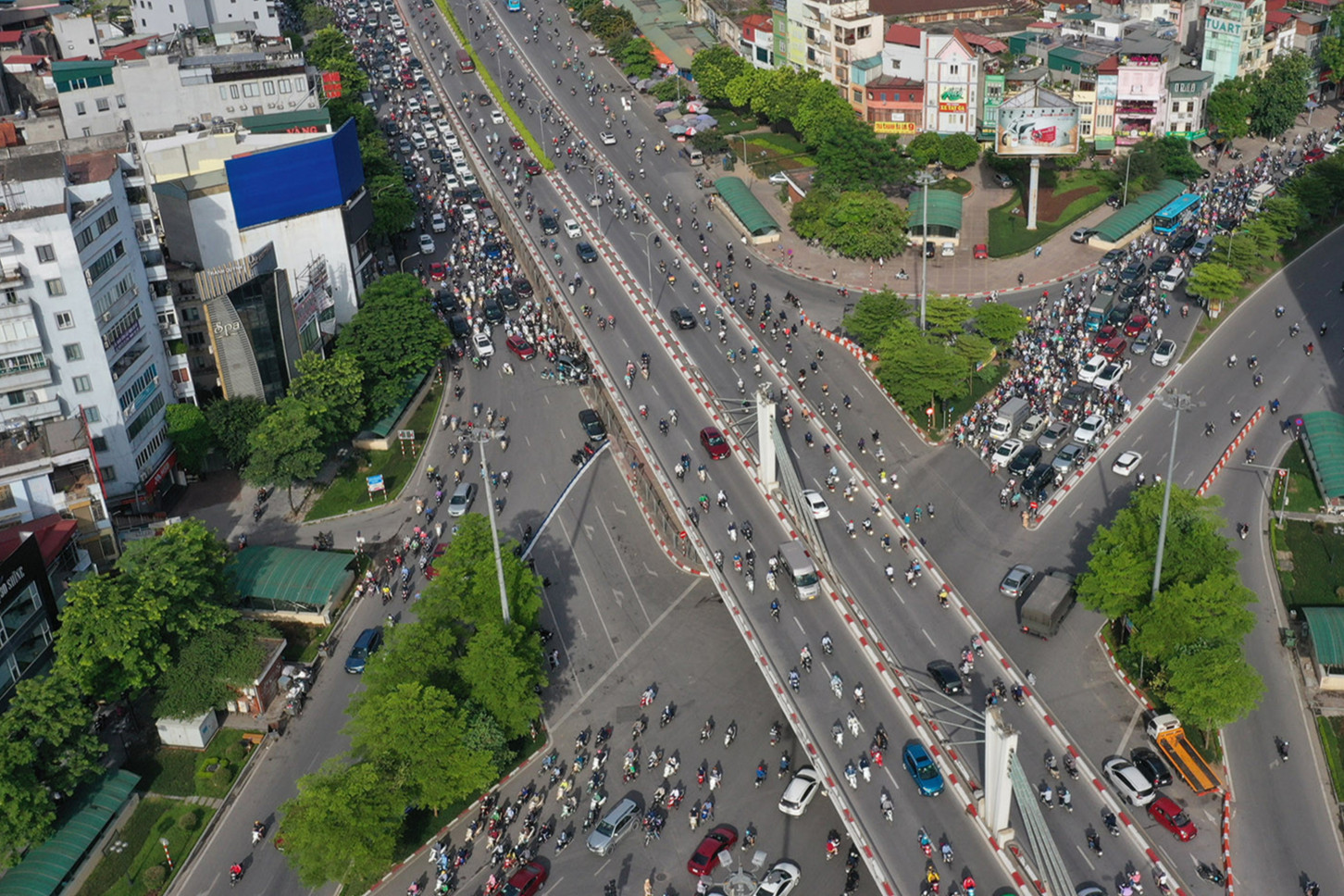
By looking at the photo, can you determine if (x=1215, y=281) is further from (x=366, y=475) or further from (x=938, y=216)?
(x=366, y=475)

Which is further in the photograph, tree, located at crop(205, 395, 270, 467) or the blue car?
tree, located at crop(205, 395, 270, 467)

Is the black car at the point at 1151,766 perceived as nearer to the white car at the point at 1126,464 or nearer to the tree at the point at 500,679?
the white car at the point at 1126,464

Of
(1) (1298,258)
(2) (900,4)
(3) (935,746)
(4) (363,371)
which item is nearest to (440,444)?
(4) (363,371)

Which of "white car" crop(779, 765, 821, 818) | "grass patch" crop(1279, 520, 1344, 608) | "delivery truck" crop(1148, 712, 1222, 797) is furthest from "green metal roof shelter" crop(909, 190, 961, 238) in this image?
"white car" crop(779, 765, 821, 818)

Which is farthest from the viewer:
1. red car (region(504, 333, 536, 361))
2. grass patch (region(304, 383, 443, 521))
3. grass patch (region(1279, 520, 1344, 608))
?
red car (region(504, 333, 536, 361))

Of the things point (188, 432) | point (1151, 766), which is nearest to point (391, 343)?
point (188, 432)

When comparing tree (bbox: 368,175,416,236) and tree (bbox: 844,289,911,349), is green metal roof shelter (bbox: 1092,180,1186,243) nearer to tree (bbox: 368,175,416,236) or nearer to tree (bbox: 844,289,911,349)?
tree (bbox: 844,289,911,349)
